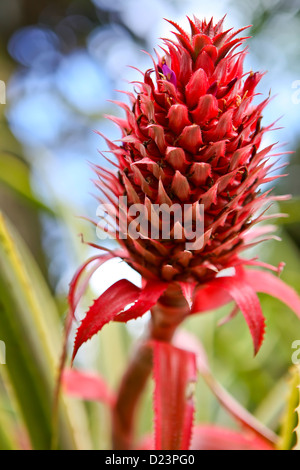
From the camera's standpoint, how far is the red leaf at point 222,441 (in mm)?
355

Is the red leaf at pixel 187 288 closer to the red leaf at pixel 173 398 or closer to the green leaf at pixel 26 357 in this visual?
the red leaf at pixel 173 398

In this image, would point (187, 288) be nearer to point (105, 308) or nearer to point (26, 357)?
point (105, 308)

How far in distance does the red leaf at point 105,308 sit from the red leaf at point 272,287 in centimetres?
9

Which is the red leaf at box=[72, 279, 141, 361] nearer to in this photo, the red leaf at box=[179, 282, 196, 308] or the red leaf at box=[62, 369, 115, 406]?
the red leaf at box=[179, 282, 196, 308]

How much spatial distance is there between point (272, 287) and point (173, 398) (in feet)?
0.35

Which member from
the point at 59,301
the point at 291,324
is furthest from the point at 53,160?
the point at 291,324

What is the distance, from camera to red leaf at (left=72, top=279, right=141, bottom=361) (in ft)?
0.83

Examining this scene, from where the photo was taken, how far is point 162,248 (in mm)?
264

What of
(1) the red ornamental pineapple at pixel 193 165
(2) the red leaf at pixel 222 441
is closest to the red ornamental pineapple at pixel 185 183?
(1) the red ornamental pineapple at pixel 193 165

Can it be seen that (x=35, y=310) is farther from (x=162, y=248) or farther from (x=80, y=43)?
(x=80, y=43)

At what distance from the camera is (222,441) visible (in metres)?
0.36

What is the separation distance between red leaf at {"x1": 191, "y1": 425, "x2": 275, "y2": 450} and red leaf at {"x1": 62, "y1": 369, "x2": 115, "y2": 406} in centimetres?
9

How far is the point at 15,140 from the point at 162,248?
0.62 metres

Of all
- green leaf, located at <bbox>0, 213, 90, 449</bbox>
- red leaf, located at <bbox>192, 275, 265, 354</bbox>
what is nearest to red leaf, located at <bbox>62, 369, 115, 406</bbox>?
green leaf, located at <bbox>0, 213, 90, 449</bbox>
